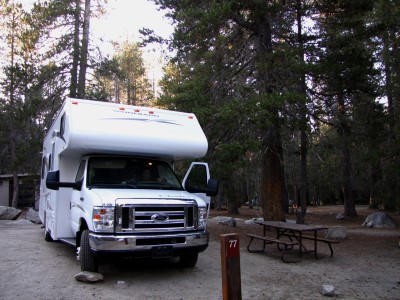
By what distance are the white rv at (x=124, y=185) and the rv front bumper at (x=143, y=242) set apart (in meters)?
0.02

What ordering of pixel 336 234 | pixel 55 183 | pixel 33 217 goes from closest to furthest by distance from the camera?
pixel 55 183 < pixel 336 234 < pixel 33 217

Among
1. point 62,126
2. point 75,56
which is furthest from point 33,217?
point 62,126

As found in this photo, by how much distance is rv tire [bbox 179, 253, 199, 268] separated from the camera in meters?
7.63

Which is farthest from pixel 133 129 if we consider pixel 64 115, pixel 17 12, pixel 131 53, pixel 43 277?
pixel 131 53

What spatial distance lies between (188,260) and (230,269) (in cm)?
363

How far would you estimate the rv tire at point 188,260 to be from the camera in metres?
7.63

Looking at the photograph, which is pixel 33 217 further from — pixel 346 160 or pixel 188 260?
pixel 346 160

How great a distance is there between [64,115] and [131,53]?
3448 centimetres

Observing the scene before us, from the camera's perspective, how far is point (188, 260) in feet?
25.3

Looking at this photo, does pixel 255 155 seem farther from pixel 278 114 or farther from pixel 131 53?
pixel 131 53

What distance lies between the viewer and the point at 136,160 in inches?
314

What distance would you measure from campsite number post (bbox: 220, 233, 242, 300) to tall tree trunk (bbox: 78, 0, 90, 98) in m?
18.0

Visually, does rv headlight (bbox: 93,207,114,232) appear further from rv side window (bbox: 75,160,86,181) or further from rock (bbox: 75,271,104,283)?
rv side window (bbox: 75,160,86,181)

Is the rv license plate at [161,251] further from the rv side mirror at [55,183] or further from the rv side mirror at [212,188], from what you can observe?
the rv side mirror at [55,183]
